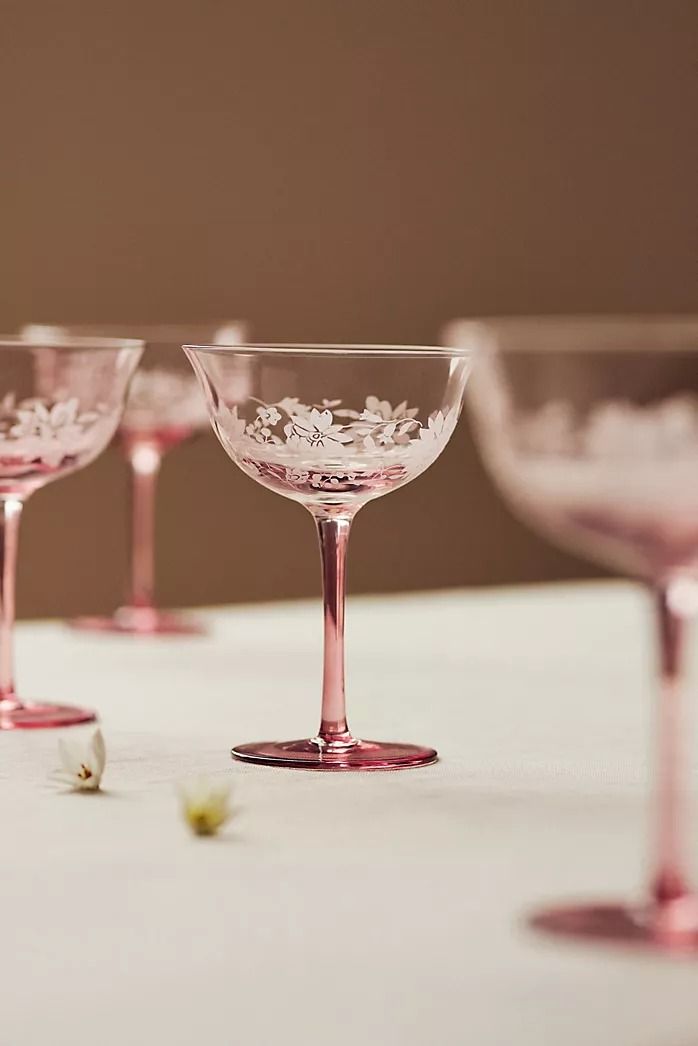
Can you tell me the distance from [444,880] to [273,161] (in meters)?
3.26

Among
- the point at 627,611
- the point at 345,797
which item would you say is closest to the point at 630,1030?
the point at 345,797

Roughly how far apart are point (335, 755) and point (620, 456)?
48cm

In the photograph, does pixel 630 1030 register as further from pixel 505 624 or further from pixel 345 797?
pixel 505 624

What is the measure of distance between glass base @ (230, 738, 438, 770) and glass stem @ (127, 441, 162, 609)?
1059 mm

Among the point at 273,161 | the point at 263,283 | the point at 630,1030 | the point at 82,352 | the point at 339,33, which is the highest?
the point at 339,33

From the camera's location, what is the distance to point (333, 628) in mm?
1229

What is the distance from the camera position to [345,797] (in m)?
1.11

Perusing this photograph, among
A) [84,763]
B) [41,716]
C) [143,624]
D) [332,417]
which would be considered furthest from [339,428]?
[143,624]

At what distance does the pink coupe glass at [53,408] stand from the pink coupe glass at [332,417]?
178 millimetres

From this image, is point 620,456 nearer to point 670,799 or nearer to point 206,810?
point 670,799

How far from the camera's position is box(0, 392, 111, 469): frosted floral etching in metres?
1.36

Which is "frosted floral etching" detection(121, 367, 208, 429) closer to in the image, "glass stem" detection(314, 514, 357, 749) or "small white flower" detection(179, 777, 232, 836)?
"glass stem" detection(314, 514, 357, 749)

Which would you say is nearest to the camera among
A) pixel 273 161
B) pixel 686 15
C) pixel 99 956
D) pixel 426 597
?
pixel 99 956

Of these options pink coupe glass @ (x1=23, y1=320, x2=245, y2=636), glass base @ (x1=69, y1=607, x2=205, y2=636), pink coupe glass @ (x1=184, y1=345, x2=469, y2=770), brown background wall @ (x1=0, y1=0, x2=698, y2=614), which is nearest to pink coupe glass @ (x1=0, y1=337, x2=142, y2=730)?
pink coupe glass @ (x1=184, y1=345, x2=469, y2=770)
